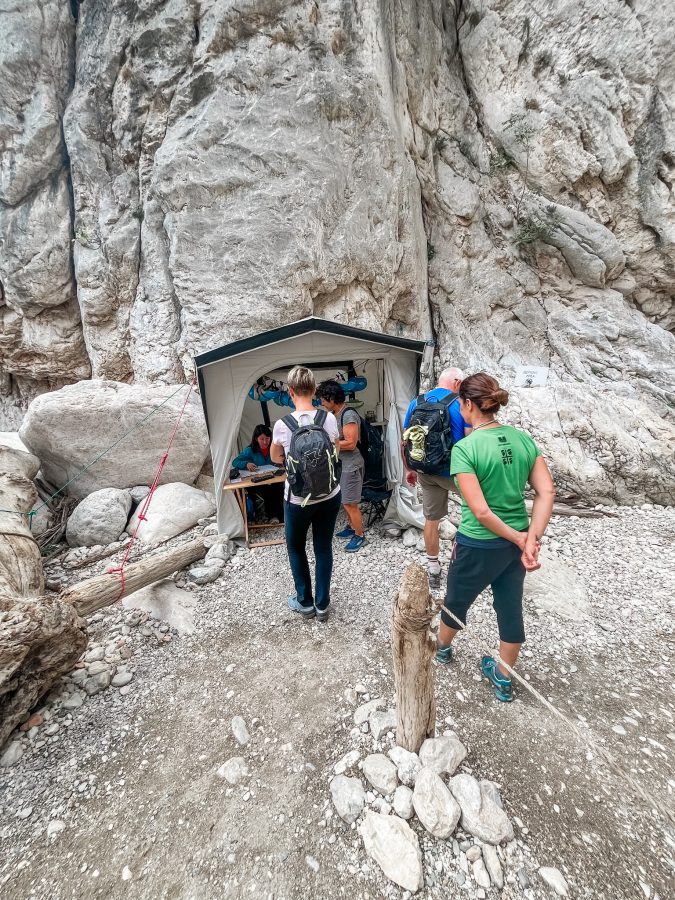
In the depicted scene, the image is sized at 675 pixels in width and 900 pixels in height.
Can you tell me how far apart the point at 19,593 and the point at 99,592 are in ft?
1.98

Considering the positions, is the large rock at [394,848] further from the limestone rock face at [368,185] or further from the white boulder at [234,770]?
the limestone rock face at [368,185]

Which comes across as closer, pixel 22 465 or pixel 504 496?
pixel 504 496

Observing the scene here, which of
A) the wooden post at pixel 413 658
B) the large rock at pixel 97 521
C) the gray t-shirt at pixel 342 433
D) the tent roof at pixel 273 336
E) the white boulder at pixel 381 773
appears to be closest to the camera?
the wooden post at pixel 413 658

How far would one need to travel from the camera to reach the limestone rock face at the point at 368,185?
25.5ft

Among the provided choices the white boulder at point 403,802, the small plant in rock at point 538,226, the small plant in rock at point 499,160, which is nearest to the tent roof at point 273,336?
the white boulder at point 403,802

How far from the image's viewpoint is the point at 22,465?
17.6 ft

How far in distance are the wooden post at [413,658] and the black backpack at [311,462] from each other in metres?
1.12

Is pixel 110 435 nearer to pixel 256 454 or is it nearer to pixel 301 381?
pixel 256 454

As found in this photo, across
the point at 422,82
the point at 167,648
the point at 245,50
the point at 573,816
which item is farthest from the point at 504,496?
the point at 422,82

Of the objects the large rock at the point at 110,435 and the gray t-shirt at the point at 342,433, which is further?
the large rock at the point at 110,435

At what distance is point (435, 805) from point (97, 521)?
18.1 ft

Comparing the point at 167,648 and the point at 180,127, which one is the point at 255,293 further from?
the point at 167,648

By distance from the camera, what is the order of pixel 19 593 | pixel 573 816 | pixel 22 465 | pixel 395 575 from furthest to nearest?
pixel 22 465 < pixel 395 575 < pixel 19 593 < pixel 573 816

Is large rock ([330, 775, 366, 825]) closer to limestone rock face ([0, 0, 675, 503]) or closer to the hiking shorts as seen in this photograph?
the hiking shorts
